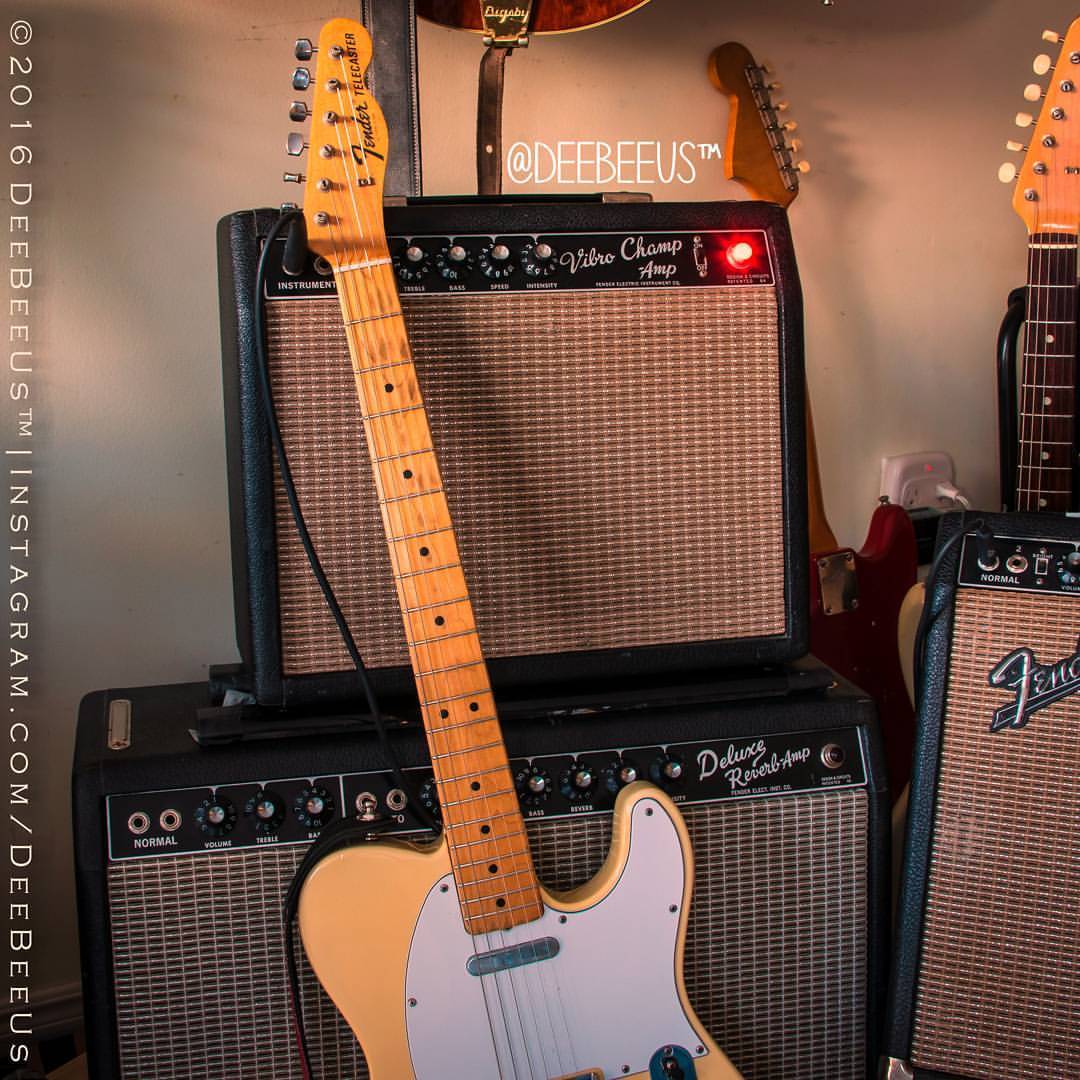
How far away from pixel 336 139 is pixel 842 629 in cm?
83

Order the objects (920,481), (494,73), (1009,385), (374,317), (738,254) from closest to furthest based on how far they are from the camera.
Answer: (374,317) < (738,254) < (494,73) < (1009,385) < (920,481)

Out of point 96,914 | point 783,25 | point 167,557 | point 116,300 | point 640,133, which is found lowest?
point 96,914

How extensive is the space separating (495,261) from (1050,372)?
0.64m

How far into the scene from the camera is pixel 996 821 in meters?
0.99

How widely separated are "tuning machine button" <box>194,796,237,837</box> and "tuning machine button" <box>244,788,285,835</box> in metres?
0.01

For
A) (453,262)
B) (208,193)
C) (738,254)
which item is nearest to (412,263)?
(453,262)

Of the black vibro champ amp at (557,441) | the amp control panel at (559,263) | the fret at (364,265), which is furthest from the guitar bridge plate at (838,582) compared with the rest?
the fret at (364,265)

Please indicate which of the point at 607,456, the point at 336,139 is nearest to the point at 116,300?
the point at 336,139

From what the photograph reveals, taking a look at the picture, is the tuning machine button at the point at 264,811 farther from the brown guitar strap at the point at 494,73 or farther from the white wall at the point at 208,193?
the brown guitar strap at the point at 494,73

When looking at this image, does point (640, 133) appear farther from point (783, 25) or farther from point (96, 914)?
point (96, 914)

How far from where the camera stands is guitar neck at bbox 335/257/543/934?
876 mm

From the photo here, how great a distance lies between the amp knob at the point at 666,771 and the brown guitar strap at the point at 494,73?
1.88 ft

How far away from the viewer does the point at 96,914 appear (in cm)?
89

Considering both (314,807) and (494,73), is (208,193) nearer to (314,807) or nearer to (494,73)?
(494,73)
